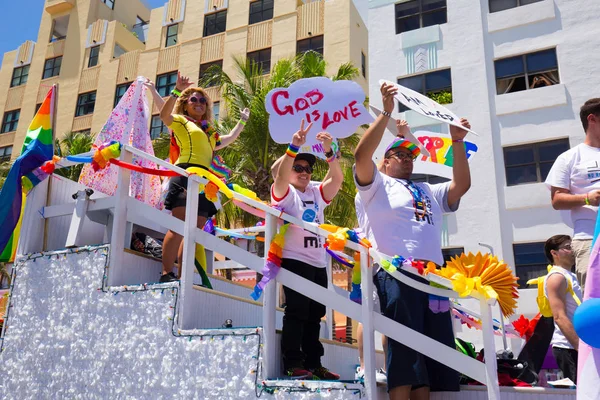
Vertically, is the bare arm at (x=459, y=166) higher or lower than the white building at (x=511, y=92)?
lower

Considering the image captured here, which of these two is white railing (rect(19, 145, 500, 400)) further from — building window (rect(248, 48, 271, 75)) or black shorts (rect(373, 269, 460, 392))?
building window (rect(248, 48, 271, 75))

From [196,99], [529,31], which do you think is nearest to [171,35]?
[529,31]

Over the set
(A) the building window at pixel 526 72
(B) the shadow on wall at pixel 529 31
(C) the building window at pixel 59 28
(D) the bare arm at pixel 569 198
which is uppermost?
(C) the building window at pixel 59 28

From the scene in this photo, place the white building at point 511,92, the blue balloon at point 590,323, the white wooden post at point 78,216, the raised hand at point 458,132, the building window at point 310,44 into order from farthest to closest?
the building window at point 310,44 → the white building at point 511,92 → the white wooden post at point 78,216 → the raised hand at point 458,132 → the blue balloon at point 590,323

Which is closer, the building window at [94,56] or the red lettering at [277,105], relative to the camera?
the red lettering at [277,105]

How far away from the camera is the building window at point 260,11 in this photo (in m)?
25.3

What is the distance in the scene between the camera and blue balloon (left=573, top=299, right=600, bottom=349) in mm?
1720

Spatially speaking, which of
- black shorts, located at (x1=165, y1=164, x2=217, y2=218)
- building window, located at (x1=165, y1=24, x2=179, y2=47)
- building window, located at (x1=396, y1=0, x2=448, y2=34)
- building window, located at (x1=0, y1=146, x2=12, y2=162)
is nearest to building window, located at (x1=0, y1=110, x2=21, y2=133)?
building window, located at (x1=0, y1=146, x2=12, y2=162)

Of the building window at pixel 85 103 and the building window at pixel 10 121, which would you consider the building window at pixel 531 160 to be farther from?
the building window at pixel 10 121

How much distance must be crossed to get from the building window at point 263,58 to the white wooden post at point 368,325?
21.7 metres

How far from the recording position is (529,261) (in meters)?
14.5

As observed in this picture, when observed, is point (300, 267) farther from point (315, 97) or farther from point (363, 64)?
point (363, 64)

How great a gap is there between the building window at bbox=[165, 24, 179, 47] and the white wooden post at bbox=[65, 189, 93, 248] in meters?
24.0

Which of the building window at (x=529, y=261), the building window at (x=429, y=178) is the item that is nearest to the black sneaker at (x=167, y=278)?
the building window at (x=429, y=178)
